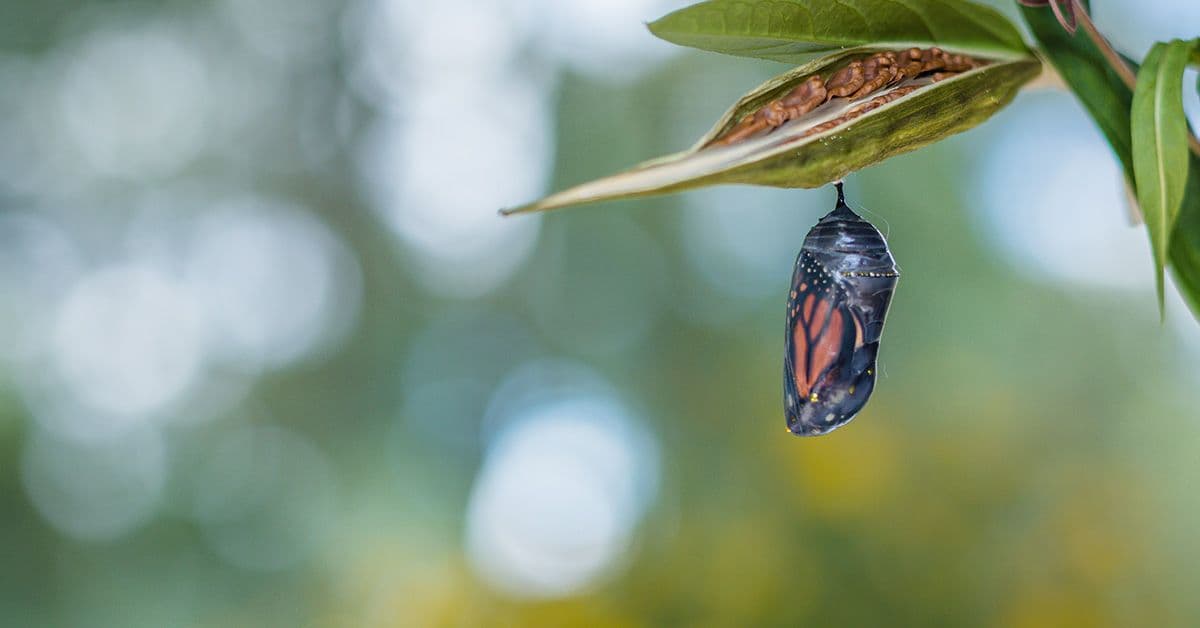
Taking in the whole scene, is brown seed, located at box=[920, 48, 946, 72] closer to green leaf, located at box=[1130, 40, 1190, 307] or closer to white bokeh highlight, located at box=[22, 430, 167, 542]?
green leaf, located at box=[1130, 40, 1190, 307]

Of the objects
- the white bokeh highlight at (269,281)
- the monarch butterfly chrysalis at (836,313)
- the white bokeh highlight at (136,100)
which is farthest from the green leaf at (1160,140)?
the white bokeh highlight at (136,100)

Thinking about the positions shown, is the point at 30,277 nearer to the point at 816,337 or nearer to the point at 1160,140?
the point at 816,337

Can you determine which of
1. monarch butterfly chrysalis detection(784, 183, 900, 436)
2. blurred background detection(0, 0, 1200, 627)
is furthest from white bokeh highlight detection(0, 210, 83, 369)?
monarch butterfly chrysalis detection(784, 183, 900, 436)

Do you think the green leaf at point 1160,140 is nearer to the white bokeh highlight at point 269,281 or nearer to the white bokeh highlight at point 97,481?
the white bokeh highlight at point 269,281

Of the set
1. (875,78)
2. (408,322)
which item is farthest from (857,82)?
(408,322)

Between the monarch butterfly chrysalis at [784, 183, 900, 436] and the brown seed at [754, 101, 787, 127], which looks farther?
the monarch butterfly chrysalis at [784, 183, 900, 436]

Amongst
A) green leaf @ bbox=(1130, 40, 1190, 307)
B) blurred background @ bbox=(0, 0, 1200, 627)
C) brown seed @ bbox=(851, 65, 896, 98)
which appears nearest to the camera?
green leaf @ bbox=(1130, 40, 1190, 307)
